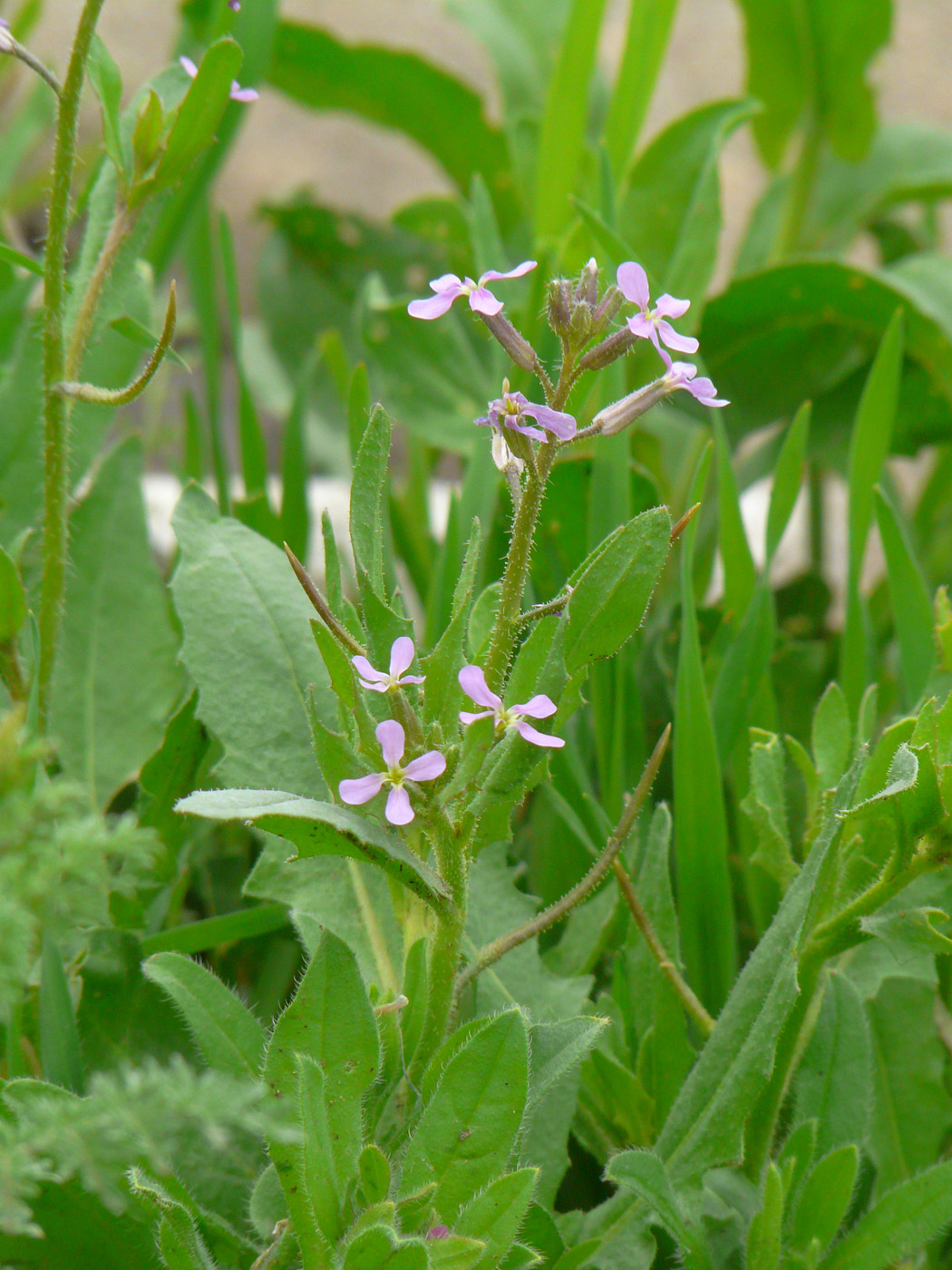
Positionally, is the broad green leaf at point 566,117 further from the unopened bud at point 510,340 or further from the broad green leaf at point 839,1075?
the broad green leaf at point 839,1075

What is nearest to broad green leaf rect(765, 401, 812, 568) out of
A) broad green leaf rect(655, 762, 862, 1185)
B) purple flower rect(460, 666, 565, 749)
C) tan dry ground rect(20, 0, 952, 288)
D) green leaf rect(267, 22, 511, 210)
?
broad green leaf rect(655, 762, 862, 1185)

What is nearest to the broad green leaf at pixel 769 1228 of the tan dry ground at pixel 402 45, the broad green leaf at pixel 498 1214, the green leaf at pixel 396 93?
the broad green leaf at pixel 498 1214

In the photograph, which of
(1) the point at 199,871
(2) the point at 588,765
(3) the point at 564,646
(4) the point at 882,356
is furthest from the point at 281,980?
(4) the point at 882,356

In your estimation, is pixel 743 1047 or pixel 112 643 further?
pixel 112 643

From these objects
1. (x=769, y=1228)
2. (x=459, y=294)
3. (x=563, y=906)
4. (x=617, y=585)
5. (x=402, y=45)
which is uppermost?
(x=402, y=45)

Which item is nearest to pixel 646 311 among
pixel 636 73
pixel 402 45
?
pixel 636 73

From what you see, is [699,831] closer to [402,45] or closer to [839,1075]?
[839,1075]
